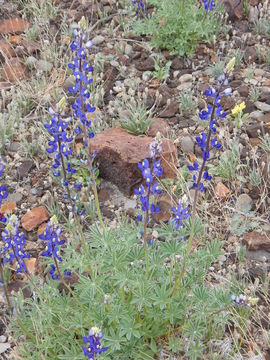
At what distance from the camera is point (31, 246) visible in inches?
162

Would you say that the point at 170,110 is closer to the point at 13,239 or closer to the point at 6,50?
the point at 6,50

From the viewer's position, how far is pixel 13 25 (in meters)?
5.90

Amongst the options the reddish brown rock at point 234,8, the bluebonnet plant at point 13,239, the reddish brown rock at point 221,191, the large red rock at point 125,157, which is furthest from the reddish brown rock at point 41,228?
the reddish brown rock at point 234,8

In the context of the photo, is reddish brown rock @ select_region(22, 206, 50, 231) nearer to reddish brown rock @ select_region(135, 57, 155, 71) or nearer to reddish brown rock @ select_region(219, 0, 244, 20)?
reddish brown rock @ select_region(135, 57, 155, 71)

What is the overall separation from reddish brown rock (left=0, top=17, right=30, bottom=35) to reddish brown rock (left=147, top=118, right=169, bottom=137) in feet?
6.34

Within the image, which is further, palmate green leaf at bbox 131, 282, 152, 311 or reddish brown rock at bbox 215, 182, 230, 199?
reddish brown rock at bbox 215, 182, 230, 199

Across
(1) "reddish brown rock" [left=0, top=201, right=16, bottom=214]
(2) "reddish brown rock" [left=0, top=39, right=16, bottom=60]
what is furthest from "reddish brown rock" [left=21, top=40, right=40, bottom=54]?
(1) "reddish brown rock" [left=0, top=201, right=16, bottom=214]

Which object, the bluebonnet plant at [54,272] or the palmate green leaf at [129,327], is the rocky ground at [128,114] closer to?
the bluebonnet plant at [54,272]

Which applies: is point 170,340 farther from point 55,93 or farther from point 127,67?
point 127,67

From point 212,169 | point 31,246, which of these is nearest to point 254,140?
point 212,169

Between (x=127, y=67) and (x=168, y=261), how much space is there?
7.33 feet

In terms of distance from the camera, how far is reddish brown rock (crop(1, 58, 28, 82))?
17.6 feet

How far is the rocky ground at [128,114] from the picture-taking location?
13.3 ft

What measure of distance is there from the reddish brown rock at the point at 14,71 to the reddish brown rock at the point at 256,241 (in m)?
2.60
